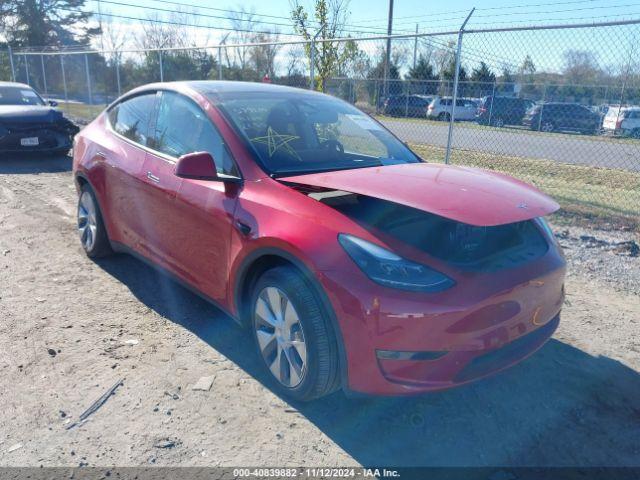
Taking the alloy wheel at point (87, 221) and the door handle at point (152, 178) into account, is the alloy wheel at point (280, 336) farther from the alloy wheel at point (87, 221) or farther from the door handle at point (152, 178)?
the alloy wheel at point (87, 221)

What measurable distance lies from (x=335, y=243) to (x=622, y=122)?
32.2 feet

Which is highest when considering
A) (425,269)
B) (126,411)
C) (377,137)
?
(377,137)

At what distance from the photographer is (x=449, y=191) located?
284 centimetres

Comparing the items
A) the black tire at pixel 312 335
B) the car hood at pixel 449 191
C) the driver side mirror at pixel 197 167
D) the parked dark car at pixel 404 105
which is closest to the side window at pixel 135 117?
the driver side mirror at pixel 197 167

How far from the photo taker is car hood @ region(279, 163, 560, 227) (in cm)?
258

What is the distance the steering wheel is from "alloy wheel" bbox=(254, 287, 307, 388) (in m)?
1.34

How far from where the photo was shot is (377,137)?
4.31 m

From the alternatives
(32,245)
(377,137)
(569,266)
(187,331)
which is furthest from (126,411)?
(569,266)

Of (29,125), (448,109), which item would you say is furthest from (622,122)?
(29,125)

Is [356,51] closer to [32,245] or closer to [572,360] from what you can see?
[32,245]

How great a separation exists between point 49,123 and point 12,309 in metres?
7.25

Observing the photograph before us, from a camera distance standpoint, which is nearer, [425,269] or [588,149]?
[425,269]

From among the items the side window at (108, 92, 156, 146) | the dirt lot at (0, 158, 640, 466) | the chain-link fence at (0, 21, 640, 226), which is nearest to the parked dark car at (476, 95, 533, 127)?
the chain-link fence at (0, 21, 640, 226)

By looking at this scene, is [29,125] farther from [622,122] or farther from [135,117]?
[622,122]
